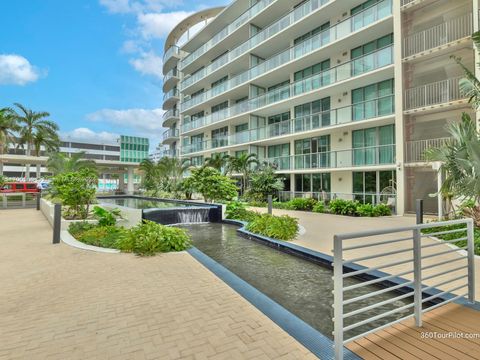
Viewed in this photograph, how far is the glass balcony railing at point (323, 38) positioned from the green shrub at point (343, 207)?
1079 centimetres

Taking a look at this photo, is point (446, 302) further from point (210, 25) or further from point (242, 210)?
point (210, 25)

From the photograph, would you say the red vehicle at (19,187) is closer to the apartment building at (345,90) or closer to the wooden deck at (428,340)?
the apartment building at (345,90)

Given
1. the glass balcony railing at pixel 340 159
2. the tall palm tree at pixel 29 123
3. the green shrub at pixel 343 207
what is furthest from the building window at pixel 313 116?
the tall palm tree at pixel 29 123

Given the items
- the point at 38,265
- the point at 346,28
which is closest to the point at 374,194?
the point at 346,28

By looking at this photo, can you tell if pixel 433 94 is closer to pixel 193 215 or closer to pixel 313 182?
pixel 313 182

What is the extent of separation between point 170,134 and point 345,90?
93.7ft

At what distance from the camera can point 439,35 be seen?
581 inches

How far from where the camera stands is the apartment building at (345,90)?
598 inches

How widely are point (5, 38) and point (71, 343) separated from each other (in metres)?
31.2

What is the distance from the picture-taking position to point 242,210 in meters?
14.7

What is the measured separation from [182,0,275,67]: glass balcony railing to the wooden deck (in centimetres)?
2602

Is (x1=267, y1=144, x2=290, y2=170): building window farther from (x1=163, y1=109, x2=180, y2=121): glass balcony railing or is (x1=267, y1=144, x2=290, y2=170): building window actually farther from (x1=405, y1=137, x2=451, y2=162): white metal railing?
(x1=163, y1=109, x2=180, y2=121): glass balcony railing

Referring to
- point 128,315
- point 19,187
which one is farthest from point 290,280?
point 19,187

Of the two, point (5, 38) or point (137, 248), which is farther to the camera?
point (5, 38)
